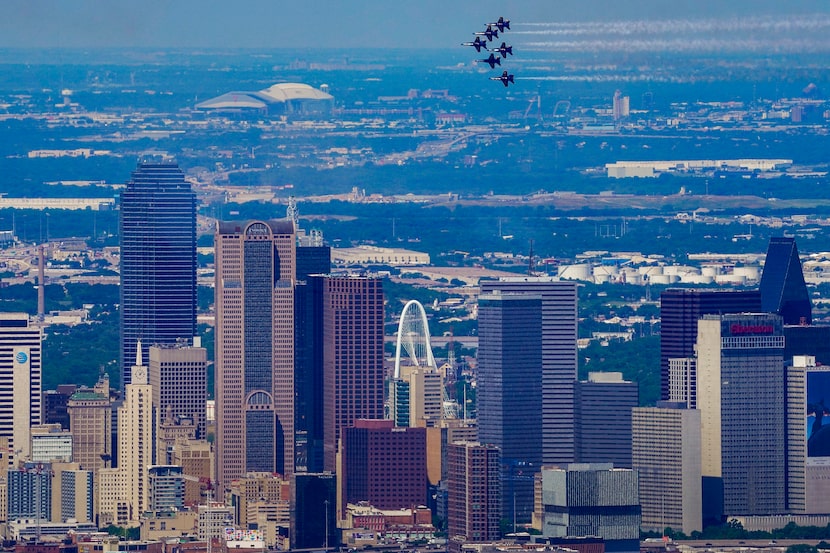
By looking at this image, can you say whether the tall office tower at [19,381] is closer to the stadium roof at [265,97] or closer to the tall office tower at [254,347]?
the tall office tower at [254,347]

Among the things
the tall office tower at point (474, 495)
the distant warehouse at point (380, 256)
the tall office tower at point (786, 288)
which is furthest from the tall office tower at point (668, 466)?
the distant warehouse at point (380, 256)

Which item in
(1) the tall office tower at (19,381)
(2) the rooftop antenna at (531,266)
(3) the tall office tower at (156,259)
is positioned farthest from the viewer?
(2) the rooftop antenna at (531,266)

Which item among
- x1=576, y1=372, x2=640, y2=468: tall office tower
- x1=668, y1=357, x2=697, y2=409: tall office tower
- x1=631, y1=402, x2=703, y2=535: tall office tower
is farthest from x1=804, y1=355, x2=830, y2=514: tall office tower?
x1=576, y1=372, x2=640, y2=468: tall office tower

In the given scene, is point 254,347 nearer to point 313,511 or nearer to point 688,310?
point 688,310

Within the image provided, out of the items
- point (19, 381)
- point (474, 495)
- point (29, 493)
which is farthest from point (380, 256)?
point (474, 495)

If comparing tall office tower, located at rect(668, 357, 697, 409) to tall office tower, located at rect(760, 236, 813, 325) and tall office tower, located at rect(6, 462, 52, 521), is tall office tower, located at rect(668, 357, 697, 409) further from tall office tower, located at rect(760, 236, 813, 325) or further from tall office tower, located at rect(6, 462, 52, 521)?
tall office tower, located at rect(6, 462, 52, 521)

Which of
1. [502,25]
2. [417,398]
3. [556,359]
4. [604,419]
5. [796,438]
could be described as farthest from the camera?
[417,398]
